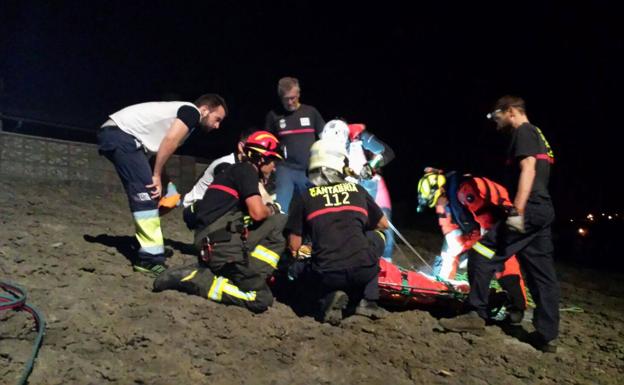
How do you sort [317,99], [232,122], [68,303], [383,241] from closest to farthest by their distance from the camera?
[68,303], [383,241], [232,122], [317,99]

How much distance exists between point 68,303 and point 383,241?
2.50 metres

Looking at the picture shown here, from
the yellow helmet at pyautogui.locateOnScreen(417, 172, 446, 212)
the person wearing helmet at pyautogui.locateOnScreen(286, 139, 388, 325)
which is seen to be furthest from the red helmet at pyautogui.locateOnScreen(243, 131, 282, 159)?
the yellow helmet at pyautogui.locateOnScreen(417, 172, 446, 212)

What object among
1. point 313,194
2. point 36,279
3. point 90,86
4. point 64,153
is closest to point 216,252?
point 313,194

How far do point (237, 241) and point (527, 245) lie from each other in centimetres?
233

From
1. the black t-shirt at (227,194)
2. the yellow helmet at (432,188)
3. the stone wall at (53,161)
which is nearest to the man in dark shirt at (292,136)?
the yellow helmet at (432,188)

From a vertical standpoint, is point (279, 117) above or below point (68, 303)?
above

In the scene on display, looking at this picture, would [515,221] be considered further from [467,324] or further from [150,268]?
[150,268]

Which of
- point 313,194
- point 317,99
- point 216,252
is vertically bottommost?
point 216,252

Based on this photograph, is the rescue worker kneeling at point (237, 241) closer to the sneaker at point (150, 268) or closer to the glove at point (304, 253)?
the glove at point (304, 253)

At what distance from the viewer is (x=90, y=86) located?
11.2 metres

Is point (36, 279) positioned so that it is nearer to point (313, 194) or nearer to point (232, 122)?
point (313, 194)

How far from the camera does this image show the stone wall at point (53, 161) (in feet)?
25.9

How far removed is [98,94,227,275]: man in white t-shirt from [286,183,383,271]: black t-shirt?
49.3 inches

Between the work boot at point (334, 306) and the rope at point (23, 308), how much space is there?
191cm
